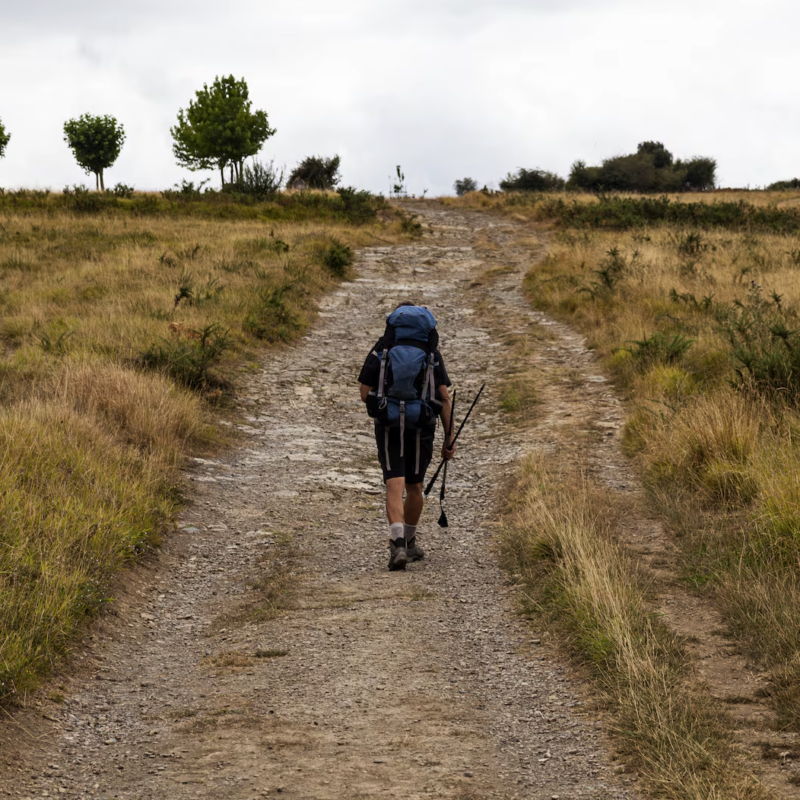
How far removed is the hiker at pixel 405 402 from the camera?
19.3 feet

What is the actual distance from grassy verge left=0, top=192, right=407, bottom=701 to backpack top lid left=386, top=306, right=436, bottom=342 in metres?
2.39

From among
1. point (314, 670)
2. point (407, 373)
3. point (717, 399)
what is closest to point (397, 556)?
point (407, 373)

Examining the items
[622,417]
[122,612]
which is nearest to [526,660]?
[122,612]

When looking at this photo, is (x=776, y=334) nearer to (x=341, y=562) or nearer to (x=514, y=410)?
(x=514, y=410)

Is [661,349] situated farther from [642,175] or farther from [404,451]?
[642,175]

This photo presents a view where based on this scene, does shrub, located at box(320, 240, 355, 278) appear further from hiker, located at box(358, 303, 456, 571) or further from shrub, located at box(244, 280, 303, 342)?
hiker, located at box(358, 303, 456, 571)

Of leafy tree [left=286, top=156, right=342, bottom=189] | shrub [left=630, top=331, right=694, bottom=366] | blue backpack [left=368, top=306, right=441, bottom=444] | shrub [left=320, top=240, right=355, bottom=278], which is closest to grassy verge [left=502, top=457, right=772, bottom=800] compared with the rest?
blue backpack [left=368, top=306, right=441, bottom=444]

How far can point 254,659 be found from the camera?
4742mm

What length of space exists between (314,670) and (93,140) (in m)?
54.8

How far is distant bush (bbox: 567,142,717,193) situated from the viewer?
51219 millimetres

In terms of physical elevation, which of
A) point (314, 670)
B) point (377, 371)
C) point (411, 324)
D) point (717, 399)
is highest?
point (411, 324)

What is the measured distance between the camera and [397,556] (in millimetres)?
6102

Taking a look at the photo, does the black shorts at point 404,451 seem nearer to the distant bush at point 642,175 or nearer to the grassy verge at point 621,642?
the grassy verge at point 621,642

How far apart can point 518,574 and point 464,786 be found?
2.52 metres
